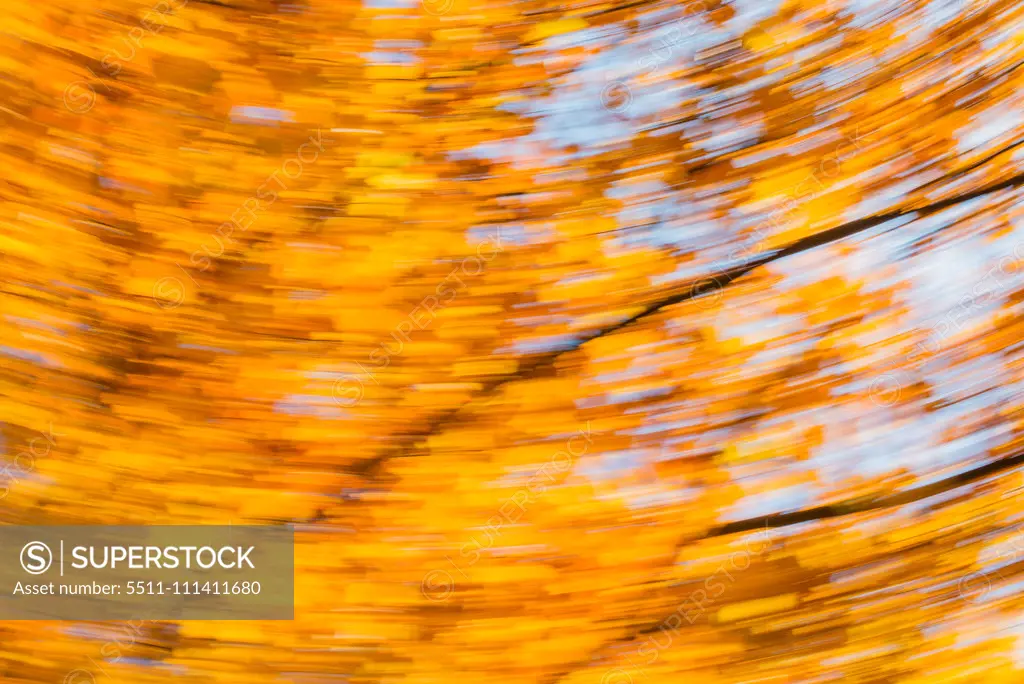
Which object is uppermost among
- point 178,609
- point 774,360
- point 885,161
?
point 885,161

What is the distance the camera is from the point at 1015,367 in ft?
1.63

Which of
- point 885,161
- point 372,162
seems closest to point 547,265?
point 372,162

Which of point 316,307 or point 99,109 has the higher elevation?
point 99,109

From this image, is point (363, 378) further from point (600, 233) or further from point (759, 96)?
point (759, 96)

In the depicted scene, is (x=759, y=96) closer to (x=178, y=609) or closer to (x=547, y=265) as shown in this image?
(x=547, y=265)

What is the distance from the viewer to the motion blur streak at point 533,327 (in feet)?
1.59

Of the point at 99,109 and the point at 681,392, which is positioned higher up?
the point at 99,109

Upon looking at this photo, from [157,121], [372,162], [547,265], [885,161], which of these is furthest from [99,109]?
[885,161]

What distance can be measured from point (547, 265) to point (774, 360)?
0.18 meters

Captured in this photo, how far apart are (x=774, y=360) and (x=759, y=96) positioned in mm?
194

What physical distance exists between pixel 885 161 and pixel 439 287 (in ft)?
1.11

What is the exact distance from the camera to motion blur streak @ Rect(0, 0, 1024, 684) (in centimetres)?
49

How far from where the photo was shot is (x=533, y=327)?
0.50 metres

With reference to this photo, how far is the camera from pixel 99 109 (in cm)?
50
